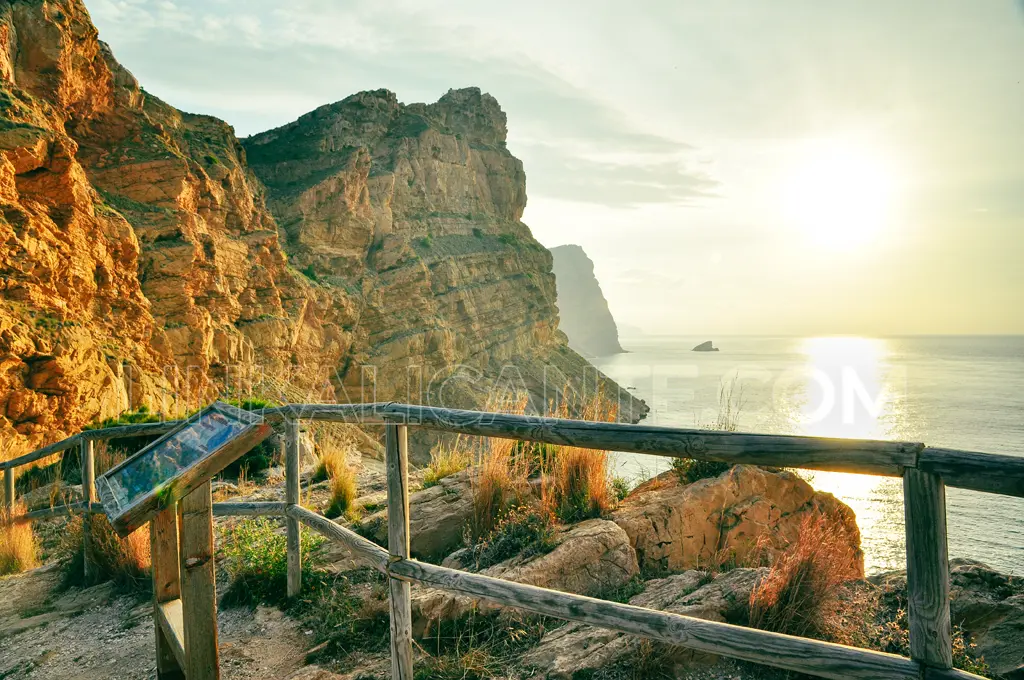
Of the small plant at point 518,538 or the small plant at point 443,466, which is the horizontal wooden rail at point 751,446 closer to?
the small plant at point 518,538

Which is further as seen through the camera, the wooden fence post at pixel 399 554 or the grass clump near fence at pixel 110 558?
the grass clump near fence at pixel 110 558

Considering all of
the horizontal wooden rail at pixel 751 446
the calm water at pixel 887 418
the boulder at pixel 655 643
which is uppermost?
the horizontal wooden rail at pixel 751 446

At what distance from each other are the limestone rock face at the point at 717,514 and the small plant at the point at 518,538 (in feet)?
2.37

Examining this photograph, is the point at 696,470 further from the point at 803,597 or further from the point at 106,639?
the point at 106,639

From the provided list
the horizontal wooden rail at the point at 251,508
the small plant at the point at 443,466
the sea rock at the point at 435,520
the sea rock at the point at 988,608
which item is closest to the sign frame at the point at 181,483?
the horizontal wooden rail at the point at 251,508

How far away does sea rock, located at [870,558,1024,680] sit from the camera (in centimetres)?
323

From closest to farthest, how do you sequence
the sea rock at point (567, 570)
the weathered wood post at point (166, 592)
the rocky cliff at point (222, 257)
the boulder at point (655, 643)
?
the weathered wood post at point (166, 592) → the boulder at point (655, 643) → the sea rock at point (567, 570) → the rocky cliff at point (222, 257)

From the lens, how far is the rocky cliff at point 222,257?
14539 mm

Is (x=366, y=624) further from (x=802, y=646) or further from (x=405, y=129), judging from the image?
(x=405, y=129)

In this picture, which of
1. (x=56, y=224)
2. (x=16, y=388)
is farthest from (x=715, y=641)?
(x=56, y=224)

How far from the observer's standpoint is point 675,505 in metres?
5.30

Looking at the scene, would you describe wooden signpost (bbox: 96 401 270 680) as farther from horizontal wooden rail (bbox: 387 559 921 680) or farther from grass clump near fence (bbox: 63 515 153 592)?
grass clump near fence (bbox: 63 515 153 592)

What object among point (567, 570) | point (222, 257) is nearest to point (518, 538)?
point (567, 570)

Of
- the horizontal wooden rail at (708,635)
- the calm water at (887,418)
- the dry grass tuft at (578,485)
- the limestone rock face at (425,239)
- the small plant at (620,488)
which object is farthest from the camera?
the limestone rock face at (425,239)
